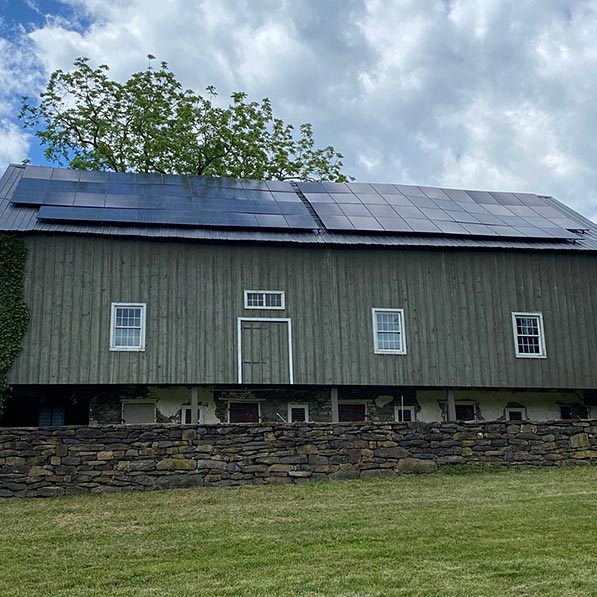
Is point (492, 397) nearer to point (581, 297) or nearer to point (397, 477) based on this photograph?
point (581, 297)

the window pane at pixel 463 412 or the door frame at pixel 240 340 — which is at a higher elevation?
the door frame at pixel 240 340

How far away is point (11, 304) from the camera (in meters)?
19.1

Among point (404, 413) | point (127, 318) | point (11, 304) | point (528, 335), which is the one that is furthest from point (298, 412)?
point (11, 304)

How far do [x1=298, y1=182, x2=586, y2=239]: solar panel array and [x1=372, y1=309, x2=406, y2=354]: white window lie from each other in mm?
2125

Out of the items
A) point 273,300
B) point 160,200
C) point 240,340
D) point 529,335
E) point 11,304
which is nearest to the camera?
point 11,304

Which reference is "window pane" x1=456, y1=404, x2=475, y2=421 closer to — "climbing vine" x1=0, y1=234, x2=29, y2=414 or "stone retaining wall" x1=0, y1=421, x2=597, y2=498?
"stone retaining wall" x1=0, y1=421, x2=597, y2=498

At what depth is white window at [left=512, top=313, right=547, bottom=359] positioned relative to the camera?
21.3 m

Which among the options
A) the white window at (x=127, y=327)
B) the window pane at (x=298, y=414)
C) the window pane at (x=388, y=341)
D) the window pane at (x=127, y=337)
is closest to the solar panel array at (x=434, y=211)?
the window pane at (x=388, y=341)

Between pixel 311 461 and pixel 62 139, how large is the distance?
69.7 ft

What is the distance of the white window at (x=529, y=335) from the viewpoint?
840 inches

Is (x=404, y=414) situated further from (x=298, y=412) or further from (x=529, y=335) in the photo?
(x=529, y=335)

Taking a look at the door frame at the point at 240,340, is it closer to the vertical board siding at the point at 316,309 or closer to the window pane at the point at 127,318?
the vertical board siding at the point at 316,309

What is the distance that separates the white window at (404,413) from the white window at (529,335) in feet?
10.0

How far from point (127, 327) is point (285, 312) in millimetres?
3782
